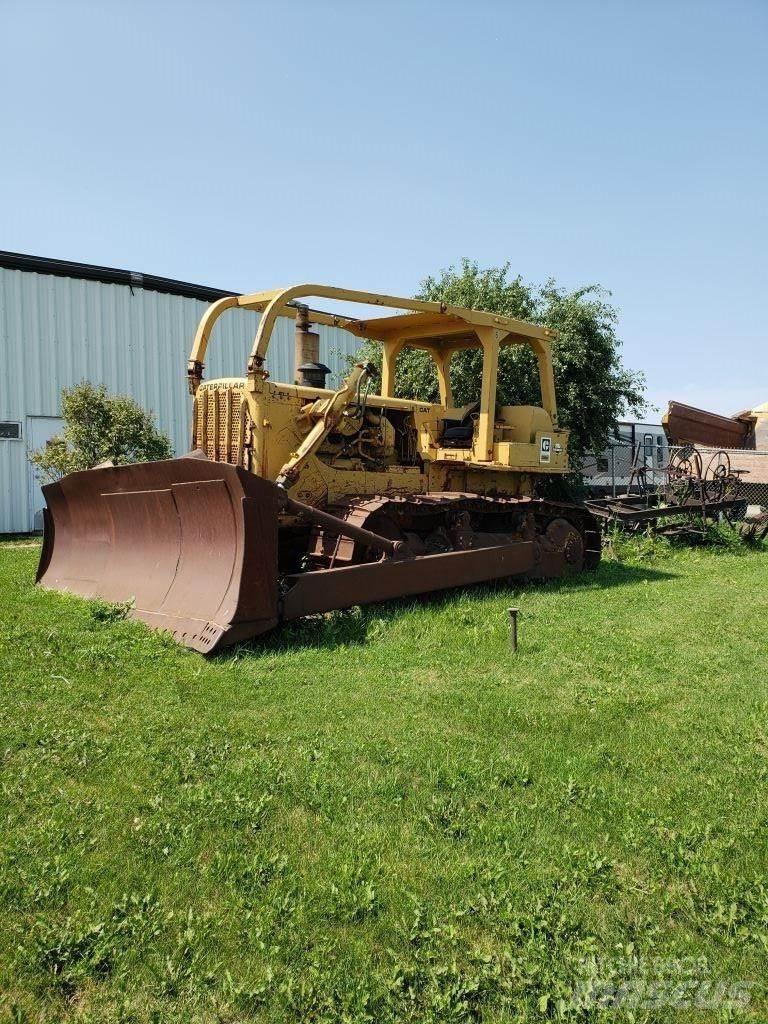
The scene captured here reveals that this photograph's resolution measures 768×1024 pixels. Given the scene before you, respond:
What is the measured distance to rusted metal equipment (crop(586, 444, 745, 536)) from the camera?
1237 centimetres

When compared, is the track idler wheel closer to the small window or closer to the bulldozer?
the bulldozer

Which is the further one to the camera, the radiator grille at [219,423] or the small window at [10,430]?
the small window at [10,430]

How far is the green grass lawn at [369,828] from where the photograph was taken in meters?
2.38

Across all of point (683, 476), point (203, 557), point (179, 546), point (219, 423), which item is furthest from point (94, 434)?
point (683, 476)

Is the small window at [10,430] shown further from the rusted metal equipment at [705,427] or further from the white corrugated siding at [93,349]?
the rusted metal equipment at [705,427]

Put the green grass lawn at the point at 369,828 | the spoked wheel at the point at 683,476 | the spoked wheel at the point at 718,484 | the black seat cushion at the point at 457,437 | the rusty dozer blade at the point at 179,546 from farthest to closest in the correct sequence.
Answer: the spoked wheel at the point at 683,476 → the spoked wheel at the point at 718,484 → the black seat cushion at the point at 457,437 → the rusty dozer blade at the point at 179,546 → the green grass lawn at the point at 369,828

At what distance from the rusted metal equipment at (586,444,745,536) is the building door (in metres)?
10.6

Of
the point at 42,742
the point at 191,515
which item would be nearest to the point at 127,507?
the point at 191,515

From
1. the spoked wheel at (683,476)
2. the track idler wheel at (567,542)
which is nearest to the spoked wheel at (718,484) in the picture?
the spoked wheel at (683,476)

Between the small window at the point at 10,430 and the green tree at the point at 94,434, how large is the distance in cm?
253

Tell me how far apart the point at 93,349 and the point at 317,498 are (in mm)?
Answer: 10857

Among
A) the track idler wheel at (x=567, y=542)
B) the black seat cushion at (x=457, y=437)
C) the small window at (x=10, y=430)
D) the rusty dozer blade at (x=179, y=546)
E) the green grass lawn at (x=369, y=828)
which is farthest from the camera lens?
the small window at (x=10, y=430)

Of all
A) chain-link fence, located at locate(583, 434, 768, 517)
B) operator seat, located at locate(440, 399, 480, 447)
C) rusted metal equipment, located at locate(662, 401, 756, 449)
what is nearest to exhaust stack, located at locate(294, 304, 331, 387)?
operator seat, located at locate(440, 399, 480, 447)

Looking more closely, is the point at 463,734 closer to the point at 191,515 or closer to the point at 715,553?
the point at 191,515
